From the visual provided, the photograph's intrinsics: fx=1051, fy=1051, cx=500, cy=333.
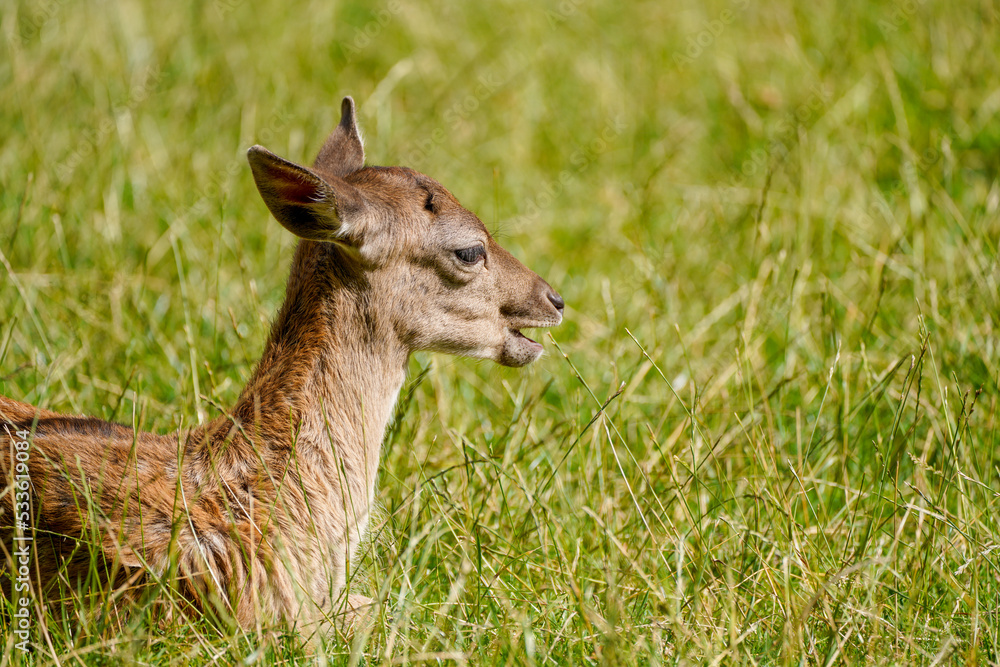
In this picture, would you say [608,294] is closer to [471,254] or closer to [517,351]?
→ [517,351]

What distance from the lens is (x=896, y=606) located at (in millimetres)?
2891

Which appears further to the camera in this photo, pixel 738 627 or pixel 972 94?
pixel 972 94

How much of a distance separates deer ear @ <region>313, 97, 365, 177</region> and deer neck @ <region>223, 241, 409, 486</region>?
476 millimetres

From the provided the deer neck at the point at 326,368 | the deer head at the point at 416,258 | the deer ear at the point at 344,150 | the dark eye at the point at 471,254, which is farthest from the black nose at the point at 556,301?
the deer ear at the point at 344,150

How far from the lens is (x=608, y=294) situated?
4.78 meters

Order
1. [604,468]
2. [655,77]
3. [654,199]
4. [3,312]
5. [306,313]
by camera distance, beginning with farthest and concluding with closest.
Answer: [655,77]
[654,199]
[3,312]
[604,468]
[306,313]

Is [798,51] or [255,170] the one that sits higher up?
[798,51]

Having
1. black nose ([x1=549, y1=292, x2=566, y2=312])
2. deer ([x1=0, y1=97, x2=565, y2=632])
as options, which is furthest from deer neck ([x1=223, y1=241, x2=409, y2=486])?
black nose ([x1=549, y1=292, x2=566, y2=312])

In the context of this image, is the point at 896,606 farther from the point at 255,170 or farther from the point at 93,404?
the point at 93,404

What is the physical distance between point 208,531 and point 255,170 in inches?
39.1

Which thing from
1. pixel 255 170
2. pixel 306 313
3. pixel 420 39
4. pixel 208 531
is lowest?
pixel 208 531

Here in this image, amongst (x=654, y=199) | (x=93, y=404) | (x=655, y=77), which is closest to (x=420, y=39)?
(x=655, y=77)

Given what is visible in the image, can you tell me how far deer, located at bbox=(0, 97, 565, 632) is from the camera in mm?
2820

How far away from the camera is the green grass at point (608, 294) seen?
298 cm
